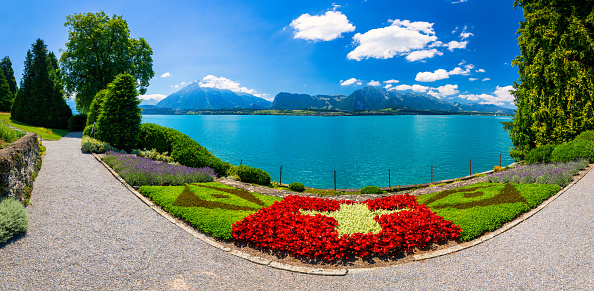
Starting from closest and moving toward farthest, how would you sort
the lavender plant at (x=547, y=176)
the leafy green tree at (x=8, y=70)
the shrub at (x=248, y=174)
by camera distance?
the lavender plant at (x=547, y=176) → the shrub at (x=248, y=174) → the leafy green tree at (x=8, y=70)

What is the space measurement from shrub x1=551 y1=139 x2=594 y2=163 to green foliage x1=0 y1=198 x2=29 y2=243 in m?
27.5

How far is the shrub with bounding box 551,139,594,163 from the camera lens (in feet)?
55.9

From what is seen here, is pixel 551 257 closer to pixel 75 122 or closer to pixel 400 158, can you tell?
pixel 400 158

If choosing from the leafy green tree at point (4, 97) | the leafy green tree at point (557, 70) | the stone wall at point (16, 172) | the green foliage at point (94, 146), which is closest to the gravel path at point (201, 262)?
the stone wall at point (16, 172)

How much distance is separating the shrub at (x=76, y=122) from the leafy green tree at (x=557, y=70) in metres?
53.4

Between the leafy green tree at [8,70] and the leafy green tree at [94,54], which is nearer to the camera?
the leafy green tree at [94,54]

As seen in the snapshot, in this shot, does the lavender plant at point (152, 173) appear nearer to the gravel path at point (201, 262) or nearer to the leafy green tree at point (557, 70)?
the gravel path at point (201, 262)

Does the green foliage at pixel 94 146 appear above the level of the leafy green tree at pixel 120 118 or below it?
below

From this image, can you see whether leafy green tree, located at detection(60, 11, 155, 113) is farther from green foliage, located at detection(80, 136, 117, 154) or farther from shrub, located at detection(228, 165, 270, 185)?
shrub, located at detection(228, 165, 270, 185)

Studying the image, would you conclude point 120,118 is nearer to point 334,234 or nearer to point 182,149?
point 182,149

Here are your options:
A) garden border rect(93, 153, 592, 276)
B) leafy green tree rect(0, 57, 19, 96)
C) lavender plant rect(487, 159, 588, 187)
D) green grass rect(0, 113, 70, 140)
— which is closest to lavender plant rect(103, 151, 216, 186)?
garden border rect(93, 153, 592, 276)

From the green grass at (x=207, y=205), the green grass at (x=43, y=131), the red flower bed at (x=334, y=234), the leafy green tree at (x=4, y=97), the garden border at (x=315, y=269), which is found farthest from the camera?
the leafy green tree at (x=4, y=97)

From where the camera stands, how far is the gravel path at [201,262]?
5977 millimetres

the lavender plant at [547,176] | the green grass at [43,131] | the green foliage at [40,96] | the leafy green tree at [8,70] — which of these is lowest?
the lavender plant at [547,176]
